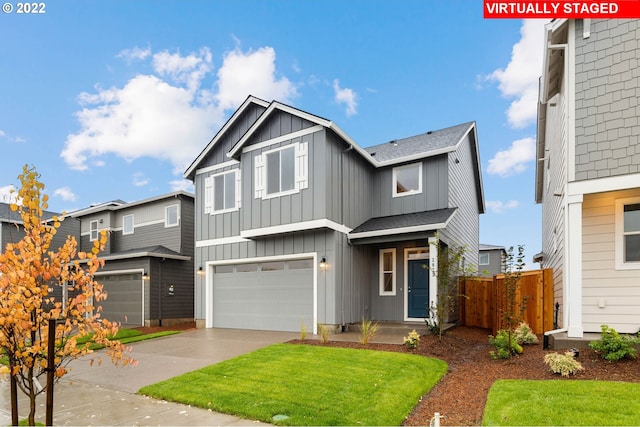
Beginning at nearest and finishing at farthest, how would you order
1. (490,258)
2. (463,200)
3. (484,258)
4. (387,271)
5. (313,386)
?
(313,386)
(387,271)
(463,200)
(490,258)
(484,258)

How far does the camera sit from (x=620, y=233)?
25.9 ft

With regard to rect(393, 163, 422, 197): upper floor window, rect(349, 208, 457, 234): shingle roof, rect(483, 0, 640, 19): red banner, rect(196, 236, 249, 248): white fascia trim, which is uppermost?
rect(483, 0, 640, 19): red banner

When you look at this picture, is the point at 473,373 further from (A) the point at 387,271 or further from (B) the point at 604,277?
(A) the point at 387,271

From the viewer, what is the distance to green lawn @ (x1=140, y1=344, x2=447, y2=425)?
16.8 feet

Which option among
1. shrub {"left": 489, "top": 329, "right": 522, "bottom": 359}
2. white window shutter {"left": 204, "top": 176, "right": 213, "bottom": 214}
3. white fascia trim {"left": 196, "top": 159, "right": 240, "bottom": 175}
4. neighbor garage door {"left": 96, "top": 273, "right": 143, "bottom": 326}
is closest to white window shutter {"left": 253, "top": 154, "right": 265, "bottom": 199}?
white fascia trim {"left": 196, "top": 159, "right": 240, "bottom": 175}

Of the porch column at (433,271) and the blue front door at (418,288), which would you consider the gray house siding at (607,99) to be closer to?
the porch column at (433,271)

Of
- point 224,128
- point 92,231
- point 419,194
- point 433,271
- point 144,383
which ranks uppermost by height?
point 224,128

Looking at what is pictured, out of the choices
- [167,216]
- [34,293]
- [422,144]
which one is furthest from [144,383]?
[167,216]

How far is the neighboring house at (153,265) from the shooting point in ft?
55.6

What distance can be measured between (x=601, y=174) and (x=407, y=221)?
523 centimetres

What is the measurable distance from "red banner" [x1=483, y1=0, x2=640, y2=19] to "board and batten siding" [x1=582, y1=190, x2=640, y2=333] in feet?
11.6

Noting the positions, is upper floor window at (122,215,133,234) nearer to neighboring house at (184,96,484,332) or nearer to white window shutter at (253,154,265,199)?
neighboring house at (184,96,484,332)

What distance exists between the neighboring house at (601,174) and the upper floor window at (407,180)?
5403 mm

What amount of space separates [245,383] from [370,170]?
30.2ft
